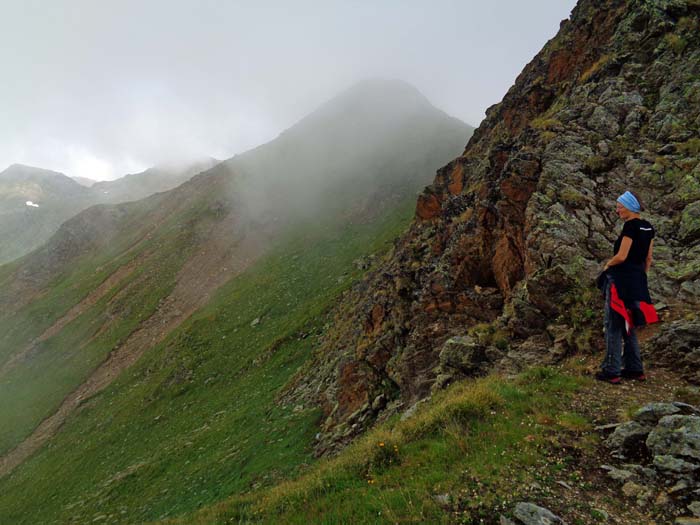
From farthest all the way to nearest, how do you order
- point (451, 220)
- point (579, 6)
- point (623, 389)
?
1. point (579, 6)
2. point (451, 220)
3. point (623, 389)

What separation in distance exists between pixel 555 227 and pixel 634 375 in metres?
5.95

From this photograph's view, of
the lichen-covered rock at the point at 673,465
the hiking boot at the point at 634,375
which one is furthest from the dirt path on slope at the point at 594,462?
the lichen-covered rock at the point at 673,465

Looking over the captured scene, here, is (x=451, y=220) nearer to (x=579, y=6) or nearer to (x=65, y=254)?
(x=579, y=6)

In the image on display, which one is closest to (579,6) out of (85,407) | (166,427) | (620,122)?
(620,122)

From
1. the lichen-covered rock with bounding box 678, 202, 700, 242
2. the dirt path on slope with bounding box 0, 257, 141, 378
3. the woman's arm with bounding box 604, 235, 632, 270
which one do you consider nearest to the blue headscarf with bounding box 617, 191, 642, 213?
the woman's arm with bounding box 604, 235, 632, 270

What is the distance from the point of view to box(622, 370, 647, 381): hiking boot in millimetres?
8176

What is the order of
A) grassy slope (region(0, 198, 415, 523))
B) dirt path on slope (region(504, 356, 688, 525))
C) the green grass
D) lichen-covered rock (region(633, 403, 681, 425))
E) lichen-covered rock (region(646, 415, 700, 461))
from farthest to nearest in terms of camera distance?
1. grassy slope (region(0, 198, 415, 523))
2. lichen-covered rock (region(633, 403, 681, 425))
3. the green grass
4. lichen-covered rock (region(646, 415, 700, 461))
5. dirt path on slope (region(504, 356, 688, 525))

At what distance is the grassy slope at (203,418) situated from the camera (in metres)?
19.6

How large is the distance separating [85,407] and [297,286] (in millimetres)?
26058

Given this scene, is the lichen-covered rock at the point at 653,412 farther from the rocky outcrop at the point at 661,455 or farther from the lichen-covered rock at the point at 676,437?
the lichen-covered rock at the point at 676,437

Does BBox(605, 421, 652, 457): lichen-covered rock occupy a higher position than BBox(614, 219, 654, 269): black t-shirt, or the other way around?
BBox(614, 219, 654, 269): black t-shirt

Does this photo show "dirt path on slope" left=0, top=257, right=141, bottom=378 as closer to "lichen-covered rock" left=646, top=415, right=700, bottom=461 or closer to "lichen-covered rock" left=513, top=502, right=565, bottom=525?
"lichen-covered rock" left=513, top=502, right=565, bottom=525

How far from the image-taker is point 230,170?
98688 mm

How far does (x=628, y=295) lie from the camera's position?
27.4ft
